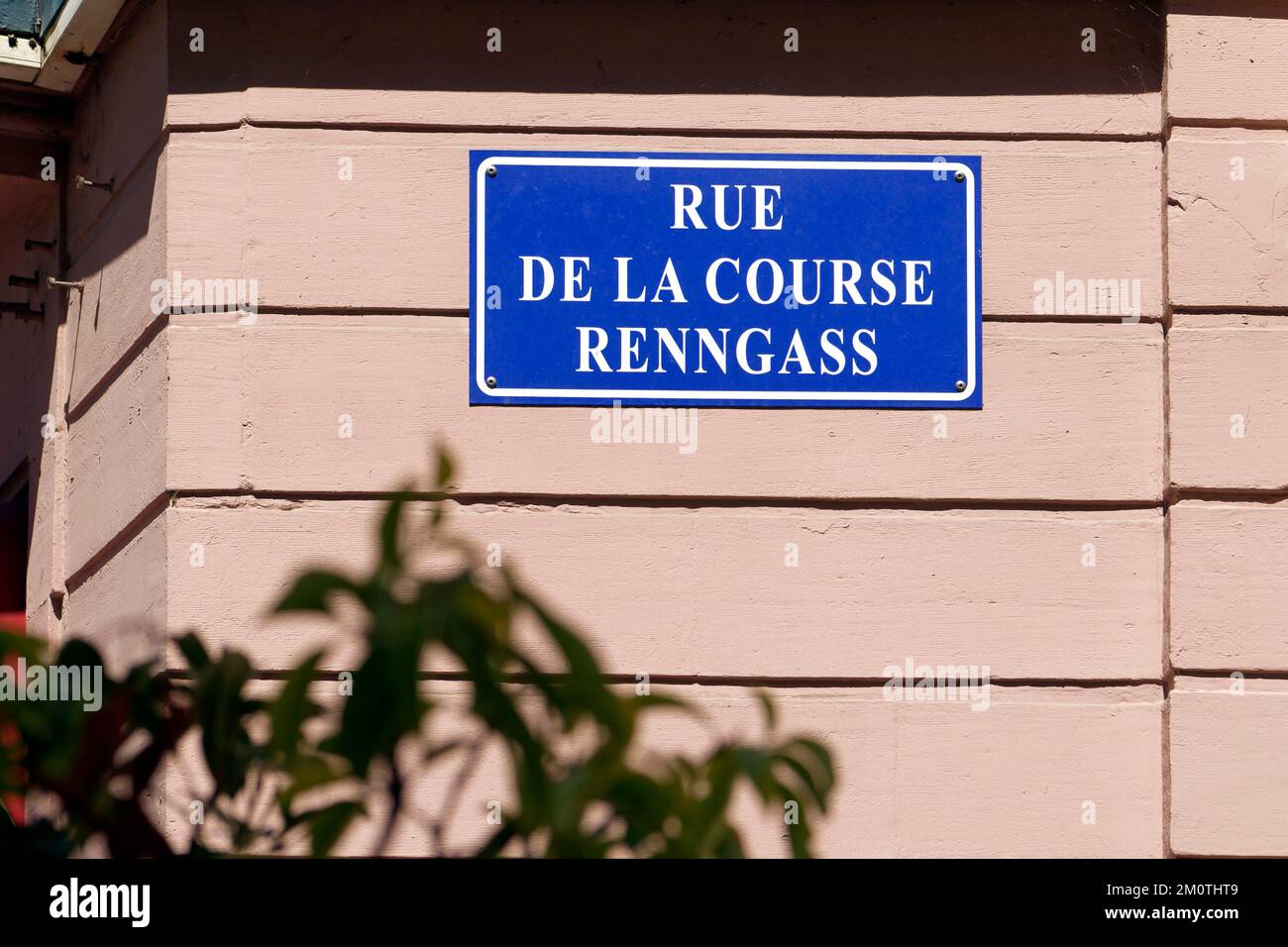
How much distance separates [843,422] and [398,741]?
3.73m

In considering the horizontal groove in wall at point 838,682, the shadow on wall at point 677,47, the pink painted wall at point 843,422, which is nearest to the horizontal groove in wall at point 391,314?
the pink painted wall at point 843,422

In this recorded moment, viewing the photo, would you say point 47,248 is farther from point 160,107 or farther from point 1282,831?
point 1282,831

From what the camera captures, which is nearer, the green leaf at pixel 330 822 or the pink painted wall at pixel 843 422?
the green leaf at pixel 330 822

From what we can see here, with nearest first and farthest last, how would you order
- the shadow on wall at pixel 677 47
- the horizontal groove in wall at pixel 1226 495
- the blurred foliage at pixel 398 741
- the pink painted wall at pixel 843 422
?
the blurred foliage at pixel 398 741, the pink painted wall at pixel 843 422, the horizontal groove in wall at pixel 1226 495, the shadow on wall at pixel 677 47

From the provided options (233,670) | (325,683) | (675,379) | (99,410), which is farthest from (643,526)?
(233,670)

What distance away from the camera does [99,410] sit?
5184mm

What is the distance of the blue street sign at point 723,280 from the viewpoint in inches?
182

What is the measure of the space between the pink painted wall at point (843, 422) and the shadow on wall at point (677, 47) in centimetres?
1

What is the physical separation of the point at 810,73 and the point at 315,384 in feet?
4.96

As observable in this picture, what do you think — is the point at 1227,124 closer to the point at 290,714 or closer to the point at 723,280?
the point at 723,280

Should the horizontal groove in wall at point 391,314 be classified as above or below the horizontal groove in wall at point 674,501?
above

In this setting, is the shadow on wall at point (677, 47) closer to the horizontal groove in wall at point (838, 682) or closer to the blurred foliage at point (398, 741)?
the horizontal groove in wall at point (838, 682)

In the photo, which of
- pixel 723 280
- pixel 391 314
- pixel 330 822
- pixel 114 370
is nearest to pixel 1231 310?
pixel 723 280

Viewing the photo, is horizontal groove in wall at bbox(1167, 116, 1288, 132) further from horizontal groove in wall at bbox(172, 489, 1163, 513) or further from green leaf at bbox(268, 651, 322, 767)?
green leaf at bbox(268, 651, 322, 767)
